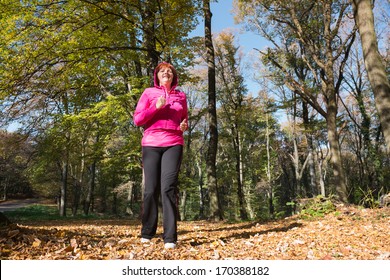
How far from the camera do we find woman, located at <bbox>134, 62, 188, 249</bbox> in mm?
3406

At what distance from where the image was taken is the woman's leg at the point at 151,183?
3.51 metres

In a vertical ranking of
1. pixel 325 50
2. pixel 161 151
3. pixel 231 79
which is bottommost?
pixel 161 151

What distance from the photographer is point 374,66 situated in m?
5.54

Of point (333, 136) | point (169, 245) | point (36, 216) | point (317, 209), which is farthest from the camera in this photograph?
point (36, 216)

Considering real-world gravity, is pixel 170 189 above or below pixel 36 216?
above

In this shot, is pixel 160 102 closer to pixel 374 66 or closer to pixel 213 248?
pixel 213 248

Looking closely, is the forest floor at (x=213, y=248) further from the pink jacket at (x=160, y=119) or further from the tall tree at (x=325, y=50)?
the tall tree at (x=325, y=50)

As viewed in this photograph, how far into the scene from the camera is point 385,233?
4273mm

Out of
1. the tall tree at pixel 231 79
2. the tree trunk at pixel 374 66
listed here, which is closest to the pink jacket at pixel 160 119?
the tree trunk at pixel 374 66

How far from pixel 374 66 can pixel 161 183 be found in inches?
187

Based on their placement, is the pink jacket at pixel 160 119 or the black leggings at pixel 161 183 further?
the pink jacket at pixel 160 119

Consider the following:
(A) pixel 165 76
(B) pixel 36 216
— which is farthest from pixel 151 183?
(B) pixel 36 216
